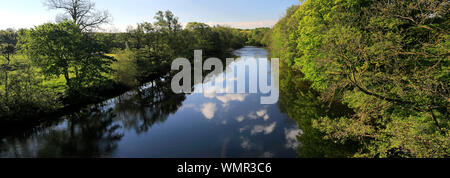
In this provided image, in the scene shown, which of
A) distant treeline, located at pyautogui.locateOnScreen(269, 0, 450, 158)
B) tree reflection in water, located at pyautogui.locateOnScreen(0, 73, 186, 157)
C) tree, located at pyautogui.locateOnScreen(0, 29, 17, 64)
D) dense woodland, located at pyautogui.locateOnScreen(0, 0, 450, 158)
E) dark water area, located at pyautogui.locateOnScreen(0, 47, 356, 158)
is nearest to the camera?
distant treeline, located at pyautogui.locateOnScreen(269, 0, 450, 158)

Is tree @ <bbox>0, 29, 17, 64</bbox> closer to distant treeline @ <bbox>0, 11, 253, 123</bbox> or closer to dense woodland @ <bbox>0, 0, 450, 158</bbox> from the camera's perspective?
distant treeline @ <bbox>0, 11, 253, 123</bbox>

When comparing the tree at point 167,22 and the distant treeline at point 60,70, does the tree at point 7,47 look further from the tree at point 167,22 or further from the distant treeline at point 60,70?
the tree at point 167,22

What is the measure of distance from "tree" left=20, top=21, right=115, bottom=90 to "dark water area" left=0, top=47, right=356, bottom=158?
3.46 m

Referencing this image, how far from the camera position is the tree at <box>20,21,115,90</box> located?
56.0 feet

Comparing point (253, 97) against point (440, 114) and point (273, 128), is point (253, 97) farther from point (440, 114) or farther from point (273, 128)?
point (440, 114)

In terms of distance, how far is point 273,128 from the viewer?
14328 mm

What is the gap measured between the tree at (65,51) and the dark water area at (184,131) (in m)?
3.46

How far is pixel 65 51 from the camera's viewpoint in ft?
60.3

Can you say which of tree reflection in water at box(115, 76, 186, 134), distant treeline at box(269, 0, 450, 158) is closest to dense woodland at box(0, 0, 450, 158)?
distant treeline at box(269, 0, 450, 158)

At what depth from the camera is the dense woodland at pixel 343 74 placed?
24.1 feet

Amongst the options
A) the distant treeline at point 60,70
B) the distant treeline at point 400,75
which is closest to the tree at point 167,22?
the distant treeline at point 60,70
